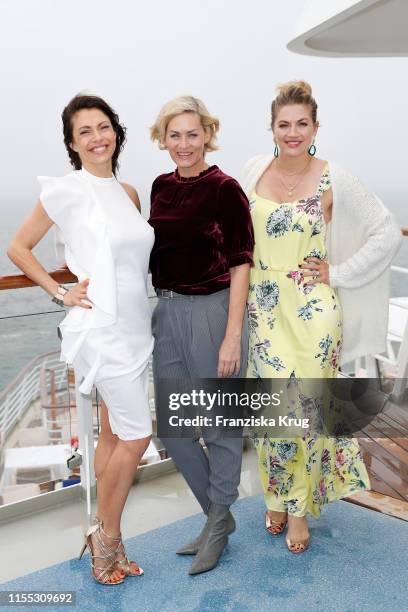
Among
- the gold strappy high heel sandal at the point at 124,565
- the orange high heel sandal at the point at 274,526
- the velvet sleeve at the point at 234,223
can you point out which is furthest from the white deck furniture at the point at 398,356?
the gold strappy high heel sandal at the point at 124,565

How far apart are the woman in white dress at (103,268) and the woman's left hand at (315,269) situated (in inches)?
17.9

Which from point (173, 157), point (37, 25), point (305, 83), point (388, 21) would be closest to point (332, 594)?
point (173, 157)

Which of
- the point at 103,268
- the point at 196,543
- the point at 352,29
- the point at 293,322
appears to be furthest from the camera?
the point at 352,29

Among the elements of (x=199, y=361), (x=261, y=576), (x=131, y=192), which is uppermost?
(x=131, y=192)

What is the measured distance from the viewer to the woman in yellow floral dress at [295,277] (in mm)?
1651

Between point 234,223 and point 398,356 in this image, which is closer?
point 234,223

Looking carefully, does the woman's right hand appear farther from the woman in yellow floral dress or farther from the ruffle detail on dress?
the woman in yellow floral dress

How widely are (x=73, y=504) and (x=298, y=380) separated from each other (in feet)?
3.31

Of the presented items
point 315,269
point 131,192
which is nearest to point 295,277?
point 315,269

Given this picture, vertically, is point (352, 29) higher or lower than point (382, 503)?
higher

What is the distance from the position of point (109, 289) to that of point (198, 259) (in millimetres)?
252

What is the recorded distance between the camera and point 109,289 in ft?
4.86

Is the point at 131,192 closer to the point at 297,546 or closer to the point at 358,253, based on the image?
the point at 358,253

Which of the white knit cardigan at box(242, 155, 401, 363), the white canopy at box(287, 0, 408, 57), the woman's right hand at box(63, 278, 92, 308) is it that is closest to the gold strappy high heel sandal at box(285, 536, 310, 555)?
the white knit cardigan at box(242, 155, 401, 363)
